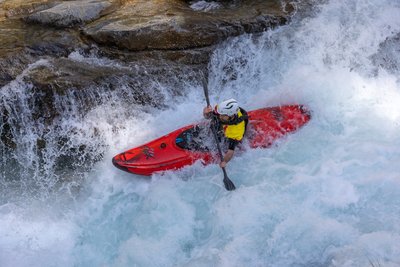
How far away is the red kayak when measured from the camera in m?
5.96

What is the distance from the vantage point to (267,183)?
5.76 meters

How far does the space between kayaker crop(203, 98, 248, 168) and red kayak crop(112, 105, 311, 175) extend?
0.36 meters

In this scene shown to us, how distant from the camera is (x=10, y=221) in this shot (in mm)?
5688

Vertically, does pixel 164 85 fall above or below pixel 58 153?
above

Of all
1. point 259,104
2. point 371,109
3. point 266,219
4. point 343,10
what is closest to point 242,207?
point 266,219

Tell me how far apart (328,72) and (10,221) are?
209 inches

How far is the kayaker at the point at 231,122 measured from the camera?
553 centimetres

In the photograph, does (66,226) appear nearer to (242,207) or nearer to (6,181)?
(6,181)

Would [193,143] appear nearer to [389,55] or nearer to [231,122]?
[231,122]

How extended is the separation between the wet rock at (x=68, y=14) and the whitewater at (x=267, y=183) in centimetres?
109

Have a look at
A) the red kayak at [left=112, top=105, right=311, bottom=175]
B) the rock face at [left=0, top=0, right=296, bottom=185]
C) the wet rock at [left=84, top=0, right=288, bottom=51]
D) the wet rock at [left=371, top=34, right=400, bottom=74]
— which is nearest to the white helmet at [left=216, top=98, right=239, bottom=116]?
the red kayak at [left=112, top=105, right=311, bottom=175]

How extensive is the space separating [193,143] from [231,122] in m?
0.71

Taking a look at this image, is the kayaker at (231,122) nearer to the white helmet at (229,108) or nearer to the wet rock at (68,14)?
the white helmet at (229,108)

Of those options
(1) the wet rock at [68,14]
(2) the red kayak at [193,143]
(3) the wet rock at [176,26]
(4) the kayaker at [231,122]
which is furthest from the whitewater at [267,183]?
(1) the wet rock at [68,14]
